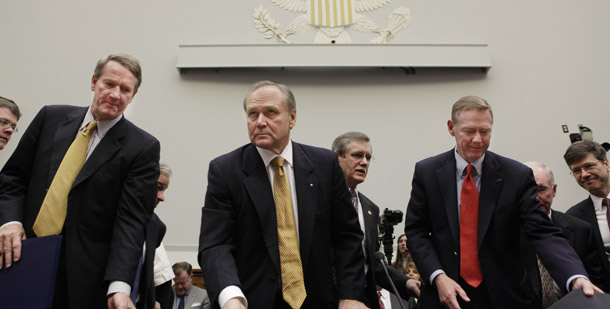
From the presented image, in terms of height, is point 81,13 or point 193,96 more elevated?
point 81,13

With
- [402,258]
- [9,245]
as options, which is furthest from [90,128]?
[402,258]

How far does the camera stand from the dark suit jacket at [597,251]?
244cm

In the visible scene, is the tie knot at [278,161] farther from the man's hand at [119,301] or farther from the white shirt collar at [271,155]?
the man's hand at [119,301]

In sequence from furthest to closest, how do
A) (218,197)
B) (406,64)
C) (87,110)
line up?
(406,64), (87,110), (218,197)

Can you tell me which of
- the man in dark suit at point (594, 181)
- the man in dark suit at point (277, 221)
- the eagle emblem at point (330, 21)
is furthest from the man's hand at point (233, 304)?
the eagle emblem at point (330, 21)

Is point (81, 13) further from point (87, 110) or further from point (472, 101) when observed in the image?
point (472, 101)

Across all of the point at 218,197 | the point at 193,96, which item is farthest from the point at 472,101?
the point at 193,96

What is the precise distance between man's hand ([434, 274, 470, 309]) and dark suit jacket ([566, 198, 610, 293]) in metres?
1.05

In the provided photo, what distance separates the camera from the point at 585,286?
158 cm

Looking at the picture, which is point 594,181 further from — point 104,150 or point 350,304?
point 104,150

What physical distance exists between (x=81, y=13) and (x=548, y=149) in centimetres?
706

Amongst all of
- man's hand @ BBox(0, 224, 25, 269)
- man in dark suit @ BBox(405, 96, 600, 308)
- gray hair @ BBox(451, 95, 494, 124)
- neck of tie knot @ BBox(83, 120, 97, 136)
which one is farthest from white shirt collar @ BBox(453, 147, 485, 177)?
man's hand @ BBox(0, 224, 25, 269)

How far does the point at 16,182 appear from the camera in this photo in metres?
1.78

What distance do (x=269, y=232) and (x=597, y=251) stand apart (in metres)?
1.87
